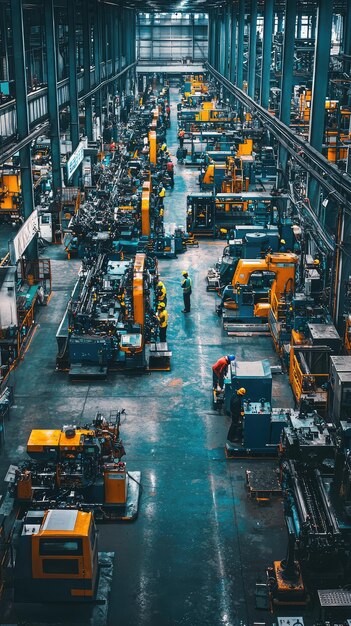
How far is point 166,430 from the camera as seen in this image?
56.2 ft

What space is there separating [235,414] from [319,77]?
14.1 m

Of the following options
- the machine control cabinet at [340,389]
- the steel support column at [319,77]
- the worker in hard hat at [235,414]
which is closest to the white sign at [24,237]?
the worker in hard hat at [235,414]

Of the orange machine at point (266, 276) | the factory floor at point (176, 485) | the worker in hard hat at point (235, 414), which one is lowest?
the factory floor at point (176, 485)

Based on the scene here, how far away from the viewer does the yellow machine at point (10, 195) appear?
1254 inches

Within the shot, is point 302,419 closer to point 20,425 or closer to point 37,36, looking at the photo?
point 20,425

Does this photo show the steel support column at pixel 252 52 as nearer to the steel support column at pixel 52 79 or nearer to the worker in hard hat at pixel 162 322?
the steel support column at pixel 52 79

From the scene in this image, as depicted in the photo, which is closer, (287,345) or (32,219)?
(287,345)

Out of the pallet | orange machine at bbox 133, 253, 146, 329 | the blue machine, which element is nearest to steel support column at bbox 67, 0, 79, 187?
orange machine at bbox 133, 253, 146, 329

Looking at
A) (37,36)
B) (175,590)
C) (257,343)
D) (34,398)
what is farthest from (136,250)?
(37,36)

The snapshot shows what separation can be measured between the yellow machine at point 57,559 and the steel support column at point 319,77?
55.7ft

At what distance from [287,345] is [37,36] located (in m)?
33.3

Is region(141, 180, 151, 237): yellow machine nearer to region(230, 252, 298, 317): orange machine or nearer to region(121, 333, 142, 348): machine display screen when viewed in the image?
region(230, 252, 298, 317): orange machine

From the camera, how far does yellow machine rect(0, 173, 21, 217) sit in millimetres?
31844

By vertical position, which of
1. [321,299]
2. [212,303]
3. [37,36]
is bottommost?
[212,303]
